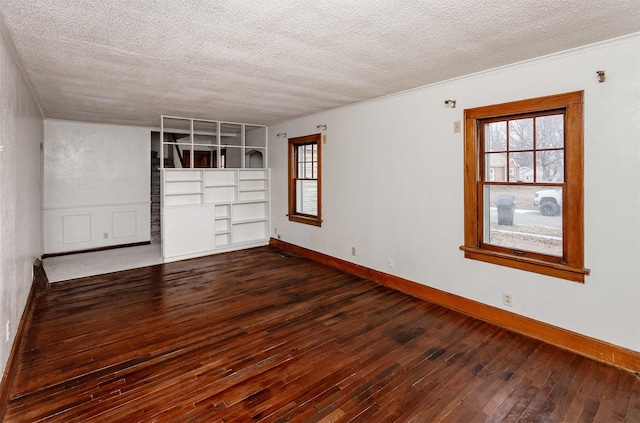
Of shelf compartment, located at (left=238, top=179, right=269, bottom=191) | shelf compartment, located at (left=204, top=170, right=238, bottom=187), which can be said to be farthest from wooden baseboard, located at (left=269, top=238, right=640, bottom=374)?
shelf compartment, located at (left=204, top=170, right=238, bottom=187)

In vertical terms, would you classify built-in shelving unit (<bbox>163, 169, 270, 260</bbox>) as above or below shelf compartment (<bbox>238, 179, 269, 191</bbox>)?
below

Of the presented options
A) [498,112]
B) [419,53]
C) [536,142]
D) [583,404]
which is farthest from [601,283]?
[419,53]

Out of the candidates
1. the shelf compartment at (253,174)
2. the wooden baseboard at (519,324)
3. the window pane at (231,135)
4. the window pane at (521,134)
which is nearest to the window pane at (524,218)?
the window pane at (521,134)

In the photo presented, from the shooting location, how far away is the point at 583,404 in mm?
2225

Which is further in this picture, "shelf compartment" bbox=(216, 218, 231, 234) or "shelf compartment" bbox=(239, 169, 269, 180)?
"shelf compartment" bbox=(239, 169, 269, 180)

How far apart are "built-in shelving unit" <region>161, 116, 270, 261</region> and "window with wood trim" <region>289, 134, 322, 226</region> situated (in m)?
0.89

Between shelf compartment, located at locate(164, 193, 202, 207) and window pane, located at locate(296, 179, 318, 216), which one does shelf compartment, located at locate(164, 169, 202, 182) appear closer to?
shelf compartment, located at locate(164, 193, 202, 207)

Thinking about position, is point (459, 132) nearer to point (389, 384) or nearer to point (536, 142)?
point (536, 142)

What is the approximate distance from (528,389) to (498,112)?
2.43m

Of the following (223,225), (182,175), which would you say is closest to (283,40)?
(182,175)

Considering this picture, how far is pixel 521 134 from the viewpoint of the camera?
325 cm

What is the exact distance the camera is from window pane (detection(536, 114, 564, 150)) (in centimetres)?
300

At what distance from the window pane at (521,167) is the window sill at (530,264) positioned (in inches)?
29.8

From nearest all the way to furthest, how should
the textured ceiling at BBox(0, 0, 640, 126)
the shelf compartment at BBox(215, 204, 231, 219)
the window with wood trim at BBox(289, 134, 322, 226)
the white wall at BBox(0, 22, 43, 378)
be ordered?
the textured ceiling at BBox(0, 0, 640, 126), the white wall at BBox(0, 22, 43, 378), the window with wood trim at BBox(289, 134, 322, 226), the shelf compartment at BBox(215, 204, 231, 219)
